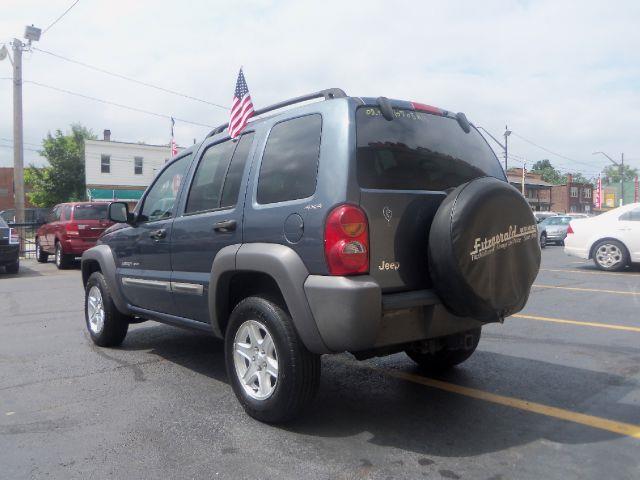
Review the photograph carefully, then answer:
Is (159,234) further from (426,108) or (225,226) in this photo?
(426,108)

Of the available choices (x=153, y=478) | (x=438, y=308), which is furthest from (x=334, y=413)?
(x=153, y=478)

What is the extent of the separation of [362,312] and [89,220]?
12743 mm

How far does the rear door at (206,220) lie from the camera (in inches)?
160

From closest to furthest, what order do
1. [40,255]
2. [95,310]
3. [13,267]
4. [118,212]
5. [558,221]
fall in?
[118,212] < [95,310] < [13,267] < [40,255] < [558,221]

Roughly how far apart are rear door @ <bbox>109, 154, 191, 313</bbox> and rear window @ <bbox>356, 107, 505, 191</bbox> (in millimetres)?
1963

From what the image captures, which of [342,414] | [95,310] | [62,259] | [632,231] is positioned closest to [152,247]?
[95,310]

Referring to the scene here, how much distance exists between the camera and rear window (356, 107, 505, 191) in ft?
→ 11.5

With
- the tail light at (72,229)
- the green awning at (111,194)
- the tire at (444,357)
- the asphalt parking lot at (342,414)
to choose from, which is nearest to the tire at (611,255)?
the asphalt parking lot at (342,414)

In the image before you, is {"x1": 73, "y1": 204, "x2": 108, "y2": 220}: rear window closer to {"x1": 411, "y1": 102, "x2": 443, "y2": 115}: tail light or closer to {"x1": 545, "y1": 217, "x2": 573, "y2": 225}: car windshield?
{"x1": 411, "y1": 102, "x2": 443, "y2": 115}: tail light

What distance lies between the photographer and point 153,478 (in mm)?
3029

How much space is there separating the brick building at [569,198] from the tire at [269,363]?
70069 mm

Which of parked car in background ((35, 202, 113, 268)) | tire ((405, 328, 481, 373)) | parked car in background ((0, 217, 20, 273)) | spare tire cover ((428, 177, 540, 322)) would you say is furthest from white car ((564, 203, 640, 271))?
parked car in background ((0, 217, 20, 273))

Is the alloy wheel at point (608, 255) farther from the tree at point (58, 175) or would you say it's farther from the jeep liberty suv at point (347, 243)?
the tree at point (58, 175)

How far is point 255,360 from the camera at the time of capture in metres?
3.79
